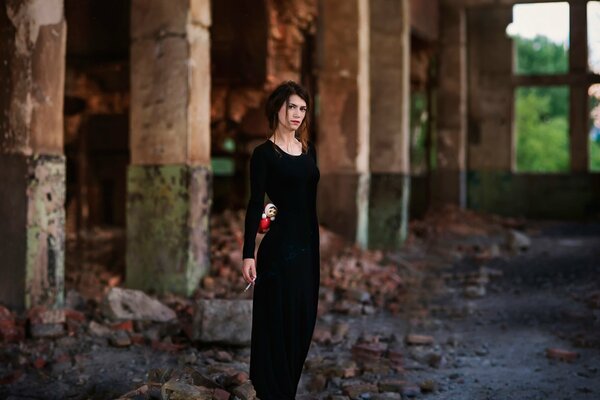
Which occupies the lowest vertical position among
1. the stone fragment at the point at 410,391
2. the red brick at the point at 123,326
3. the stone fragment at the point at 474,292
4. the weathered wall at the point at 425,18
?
the stone fragment at the point at 410,391

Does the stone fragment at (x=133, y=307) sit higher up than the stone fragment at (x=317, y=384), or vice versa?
the stone fragment at (x=133, y=307)

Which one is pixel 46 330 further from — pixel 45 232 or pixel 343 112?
pixel 343 112

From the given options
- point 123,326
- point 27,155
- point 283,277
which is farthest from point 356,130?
point 283,277

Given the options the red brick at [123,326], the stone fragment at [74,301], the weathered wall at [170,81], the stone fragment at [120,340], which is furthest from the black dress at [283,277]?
the weathered wall at [170,81]

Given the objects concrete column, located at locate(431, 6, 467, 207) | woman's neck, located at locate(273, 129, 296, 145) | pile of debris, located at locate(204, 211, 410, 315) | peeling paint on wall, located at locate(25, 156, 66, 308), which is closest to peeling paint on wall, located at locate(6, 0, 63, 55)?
peeling paint on wall, located at locate(25, 156, 66, 308)

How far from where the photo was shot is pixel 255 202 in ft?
12.1

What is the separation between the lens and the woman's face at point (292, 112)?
3.72 metres

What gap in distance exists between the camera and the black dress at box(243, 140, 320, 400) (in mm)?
3748

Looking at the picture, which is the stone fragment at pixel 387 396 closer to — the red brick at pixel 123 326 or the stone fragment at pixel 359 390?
the stone fragment at pixel 359 390

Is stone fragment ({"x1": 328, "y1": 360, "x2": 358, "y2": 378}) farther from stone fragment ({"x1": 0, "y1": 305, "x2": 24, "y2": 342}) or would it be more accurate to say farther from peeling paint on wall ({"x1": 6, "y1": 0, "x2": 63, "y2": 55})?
peeling paint on wall ({"x1": 6, "y1": 0, "x2": 63, "y2": 55})

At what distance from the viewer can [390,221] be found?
12.0 m

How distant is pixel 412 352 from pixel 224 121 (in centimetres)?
792

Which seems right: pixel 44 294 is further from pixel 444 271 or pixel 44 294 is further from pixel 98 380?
pixel 444 271

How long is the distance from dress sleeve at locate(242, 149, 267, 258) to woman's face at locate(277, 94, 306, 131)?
20 cm
